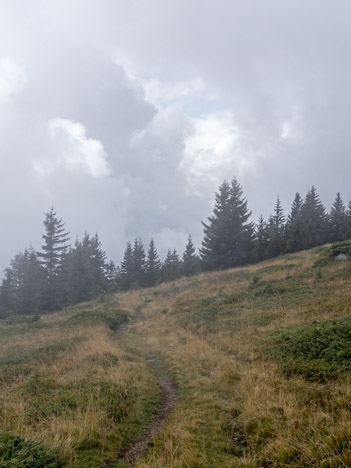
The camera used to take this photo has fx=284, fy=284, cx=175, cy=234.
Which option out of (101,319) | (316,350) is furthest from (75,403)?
(101,319)

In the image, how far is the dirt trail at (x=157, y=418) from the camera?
5320 millimetres

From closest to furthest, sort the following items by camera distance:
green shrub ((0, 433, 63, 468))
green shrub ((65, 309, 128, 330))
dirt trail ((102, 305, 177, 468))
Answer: green shrub ((0, 433, 63, 468))
dirt trail ((102, 305, 177, 468))
green shrub ((65, 309, 128, 330))

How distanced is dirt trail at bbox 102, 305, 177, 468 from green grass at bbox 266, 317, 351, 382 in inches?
128

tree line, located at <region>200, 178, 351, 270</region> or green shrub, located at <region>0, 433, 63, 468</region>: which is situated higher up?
tree line, located at <region>200, 178, 351, 270</region>

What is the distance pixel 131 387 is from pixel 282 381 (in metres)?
4.12

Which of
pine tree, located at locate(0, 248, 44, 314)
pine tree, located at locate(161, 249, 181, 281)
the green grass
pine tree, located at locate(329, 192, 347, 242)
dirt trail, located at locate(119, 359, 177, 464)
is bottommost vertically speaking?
dirt trail, located at locate(119, 359, 177, 464)

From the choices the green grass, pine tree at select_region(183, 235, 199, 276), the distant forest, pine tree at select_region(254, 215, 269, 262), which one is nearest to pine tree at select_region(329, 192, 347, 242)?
the distant forest

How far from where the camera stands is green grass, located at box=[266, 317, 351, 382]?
6.82 metres

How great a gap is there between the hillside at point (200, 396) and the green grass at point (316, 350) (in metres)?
0.03

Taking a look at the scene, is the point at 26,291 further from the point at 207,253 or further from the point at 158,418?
the point at 158,418

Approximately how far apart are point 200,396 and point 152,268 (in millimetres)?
60766

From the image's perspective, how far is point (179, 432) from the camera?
564 cm

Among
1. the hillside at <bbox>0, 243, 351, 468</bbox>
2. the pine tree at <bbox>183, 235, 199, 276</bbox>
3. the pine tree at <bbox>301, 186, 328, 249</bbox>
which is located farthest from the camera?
the pine tree at <bbox>183, 235, 199, 276</bbox>

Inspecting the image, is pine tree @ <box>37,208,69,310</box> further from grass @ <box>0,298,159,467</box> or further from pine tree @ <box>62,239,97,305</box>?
grass @ <box>0,298,159,467</box>
